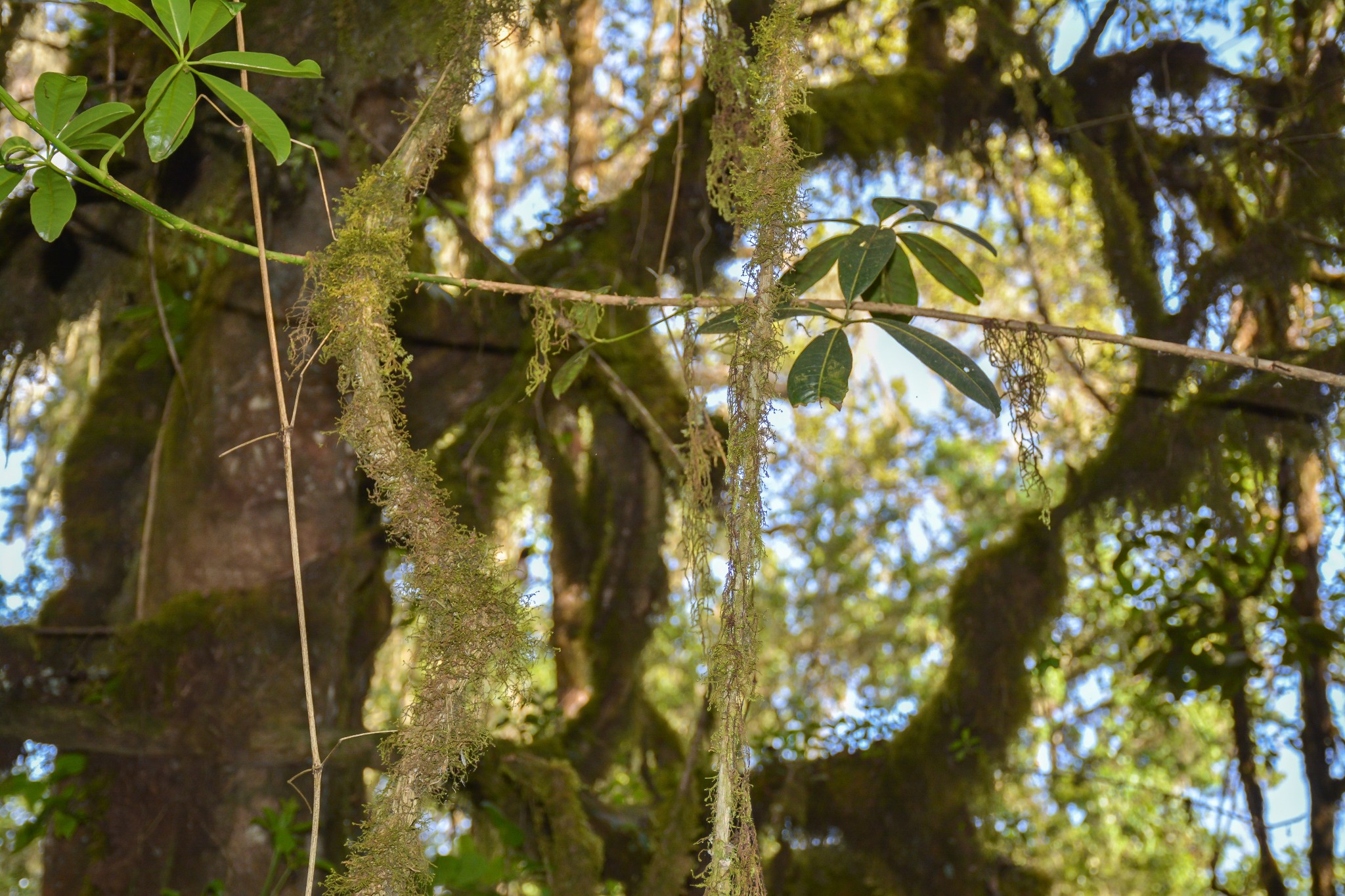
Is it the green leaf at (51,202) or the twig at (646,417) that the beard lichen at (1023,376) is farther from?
the green leaf at (51,202)

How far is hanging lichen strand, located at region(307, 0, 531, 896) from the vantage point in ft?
3.14

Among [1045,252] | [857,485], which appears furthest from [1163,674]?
[1045,252]

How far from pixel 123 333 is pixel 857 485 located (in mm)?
4365

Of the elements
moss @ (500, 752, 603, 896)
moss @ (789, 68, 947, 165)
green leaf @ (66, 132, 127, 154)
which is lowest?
moss @ (500, 752, 603, 896)

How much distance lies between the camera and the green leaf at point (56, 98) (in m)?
1.02

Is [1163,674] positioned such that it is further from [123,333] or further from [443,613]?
[123,333]

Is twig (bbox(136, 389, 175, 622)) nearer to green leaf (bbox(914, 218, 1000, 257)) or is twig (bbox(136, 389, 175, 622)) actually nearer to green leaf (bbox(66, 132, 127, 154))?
green leaf (bbox(66, 132, 127, 154))

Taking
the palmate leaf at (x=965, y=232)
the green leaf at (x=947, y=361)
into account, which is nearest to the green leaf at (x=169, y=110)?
the green leaf at (x=947, y=361)

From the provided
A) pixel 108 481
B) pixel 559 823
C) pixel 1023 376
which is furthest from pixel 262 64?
pixel 108 481

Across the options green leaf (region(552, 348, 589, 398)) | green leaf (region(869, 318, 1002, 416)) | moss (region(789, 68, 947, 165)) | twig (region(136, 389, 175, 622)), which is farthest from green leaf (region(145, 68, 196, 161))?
moss (region(789, 68, 947, 165))

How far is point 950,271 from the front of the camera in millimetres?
1682

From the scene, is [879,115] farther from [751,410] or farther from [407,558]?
[407,558]

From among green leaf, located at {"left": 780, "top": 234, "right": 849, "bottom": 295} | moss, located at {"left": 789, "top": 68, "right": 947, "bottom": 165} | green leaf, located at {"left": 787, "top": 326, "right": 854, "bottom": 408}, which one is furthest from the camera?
moss, located at {"left": 789, "top": 68, "right": 947, "bottom": 165}

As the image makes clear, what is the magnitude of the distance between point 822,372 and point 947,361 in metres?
0.19
